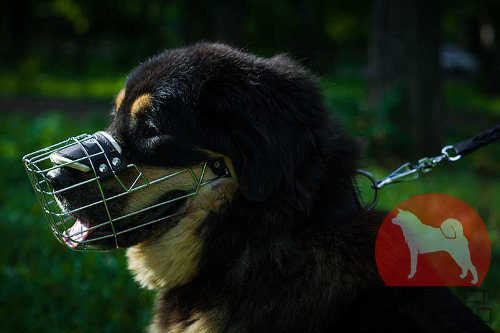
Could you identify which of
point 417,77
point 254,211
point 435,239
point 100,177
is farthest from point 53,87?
point 435,239

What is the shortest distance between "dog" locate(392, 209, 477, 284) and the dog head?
2.05 feet

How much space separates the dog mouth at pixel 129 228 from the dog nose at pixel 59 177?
0.20m

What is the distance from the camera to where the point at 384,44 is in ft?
31.4

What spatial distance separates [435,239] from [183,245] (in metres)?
1.33

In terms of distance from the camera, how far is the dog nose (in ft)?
8.00


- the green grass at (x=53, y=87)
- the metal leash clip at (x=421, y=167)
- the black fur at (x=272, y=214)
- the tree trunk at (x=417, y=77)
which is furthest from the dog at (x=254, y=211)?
the green grass at (x=53, y=87)

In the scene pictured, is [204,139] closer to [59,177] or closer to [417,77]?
[59,177]

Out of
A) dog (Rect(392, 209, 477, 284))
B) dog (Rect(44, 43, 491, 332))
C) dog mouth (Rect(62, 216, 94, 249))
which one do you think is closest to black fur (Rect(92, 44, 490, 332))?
dog (Rect(44, 43, 491, 332))

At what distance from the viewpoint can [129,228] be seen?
2.53 metres

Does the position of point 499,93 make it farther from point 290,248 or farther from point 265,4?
point 290,248

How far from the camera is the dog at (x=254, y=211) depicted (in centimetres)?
238

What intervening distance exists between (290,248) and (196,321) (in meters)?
0.59
